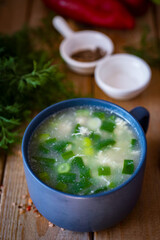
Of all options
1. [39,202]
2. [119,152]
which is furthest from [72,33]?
[39,202]

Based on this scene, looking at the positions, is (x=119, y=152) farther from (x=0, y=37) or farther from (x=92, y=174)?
(x=0, y=37)

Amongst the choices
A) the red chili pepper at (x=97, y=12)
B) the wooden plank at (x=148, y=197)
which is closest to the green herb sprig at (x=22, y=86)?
the wooden plank at (x=148, y=197)

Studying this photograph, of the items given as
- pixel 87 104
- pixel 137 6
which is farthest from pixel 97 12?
pixel 87 104

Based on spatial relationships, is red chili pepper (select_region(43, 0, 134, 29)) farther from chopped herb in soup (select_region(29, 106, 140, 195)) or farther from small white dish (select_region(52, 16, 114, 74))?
chopped herb in soup (select_region(29, 106, 140, 195))

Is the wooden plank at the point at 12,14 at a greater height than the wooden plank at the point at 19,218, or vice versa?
the wooden plank at the point at 12,14

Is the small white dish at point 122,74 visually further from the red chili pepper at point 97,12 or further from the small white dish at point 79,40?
the red chili pepper at point 97,12

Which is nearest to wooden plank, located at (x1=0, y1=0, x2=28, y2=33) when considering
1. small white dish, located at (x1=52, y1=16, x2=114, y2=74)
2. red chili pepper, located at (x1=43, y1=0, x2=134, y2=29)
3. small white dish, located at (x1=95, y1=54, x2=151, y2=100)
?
red chili pepper, located at (x1=43, y1=0, x2=134, y2=29)
